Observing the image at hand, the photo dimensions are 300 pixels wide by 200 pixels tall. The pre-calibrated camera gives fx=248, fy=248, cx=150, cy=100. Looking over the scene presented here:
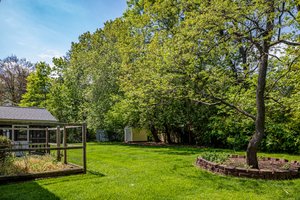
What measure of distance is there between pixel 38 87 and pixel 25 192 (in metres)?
23.2

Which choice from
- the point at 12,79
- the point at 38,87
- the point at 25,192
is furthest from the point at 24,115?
the point at 12,79

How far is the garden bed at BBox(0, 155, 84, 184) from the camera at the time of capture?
5844mm

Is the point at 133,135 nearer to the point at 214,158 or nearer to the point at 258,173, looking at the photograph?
the point at 214,158

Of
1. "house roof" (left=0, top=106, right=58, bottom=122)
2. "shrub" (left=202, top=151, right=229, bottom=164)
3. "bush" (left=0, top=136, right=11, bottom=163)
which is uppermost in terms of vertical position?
"house roof" (left=0, top=106, right=58, bottom=122)

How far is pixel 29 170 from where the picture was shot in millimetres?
6457

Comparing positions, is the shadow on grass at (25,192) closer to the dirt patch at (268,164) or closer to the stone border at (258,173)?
the stone border at (258,173)

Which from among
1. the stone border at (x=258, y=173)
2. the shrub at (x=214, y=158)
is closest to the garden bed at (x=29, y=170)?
the shrub at (x=214, y=158)

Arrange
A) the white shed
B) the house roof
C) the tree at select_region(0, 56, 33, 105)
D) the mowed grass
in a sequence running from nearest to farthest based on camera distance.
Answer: the mowed grass → the house roof → the white shed → the tree at select_region(0, 56, 33, 105)

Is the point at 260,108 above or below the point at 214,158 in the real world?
above

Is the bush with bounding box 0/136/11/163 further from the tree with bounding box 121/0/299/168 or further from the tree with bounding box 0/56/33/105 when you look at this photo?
the tree with bounding box 0/56/33/105

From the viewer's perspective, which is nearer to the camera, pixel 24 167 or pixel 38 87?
pixel 24 167

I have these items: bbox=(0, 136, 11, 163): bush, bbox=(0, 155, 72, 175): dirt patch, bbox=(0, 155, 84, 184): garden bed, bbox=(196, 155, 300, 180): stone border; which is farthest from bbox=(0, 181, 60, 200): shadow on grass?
bbox=(196, 155, 300, 180): stone border

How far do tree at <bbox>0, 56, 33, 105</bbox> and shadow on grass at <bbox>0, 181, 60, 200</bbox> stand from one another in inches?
999

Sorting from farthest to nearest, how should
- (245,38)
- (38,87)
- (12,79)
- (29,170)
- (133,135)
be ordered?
1. (12,79)
2. (38,87)
3. (133,135)
4. (29,170)
5. (245,38)
